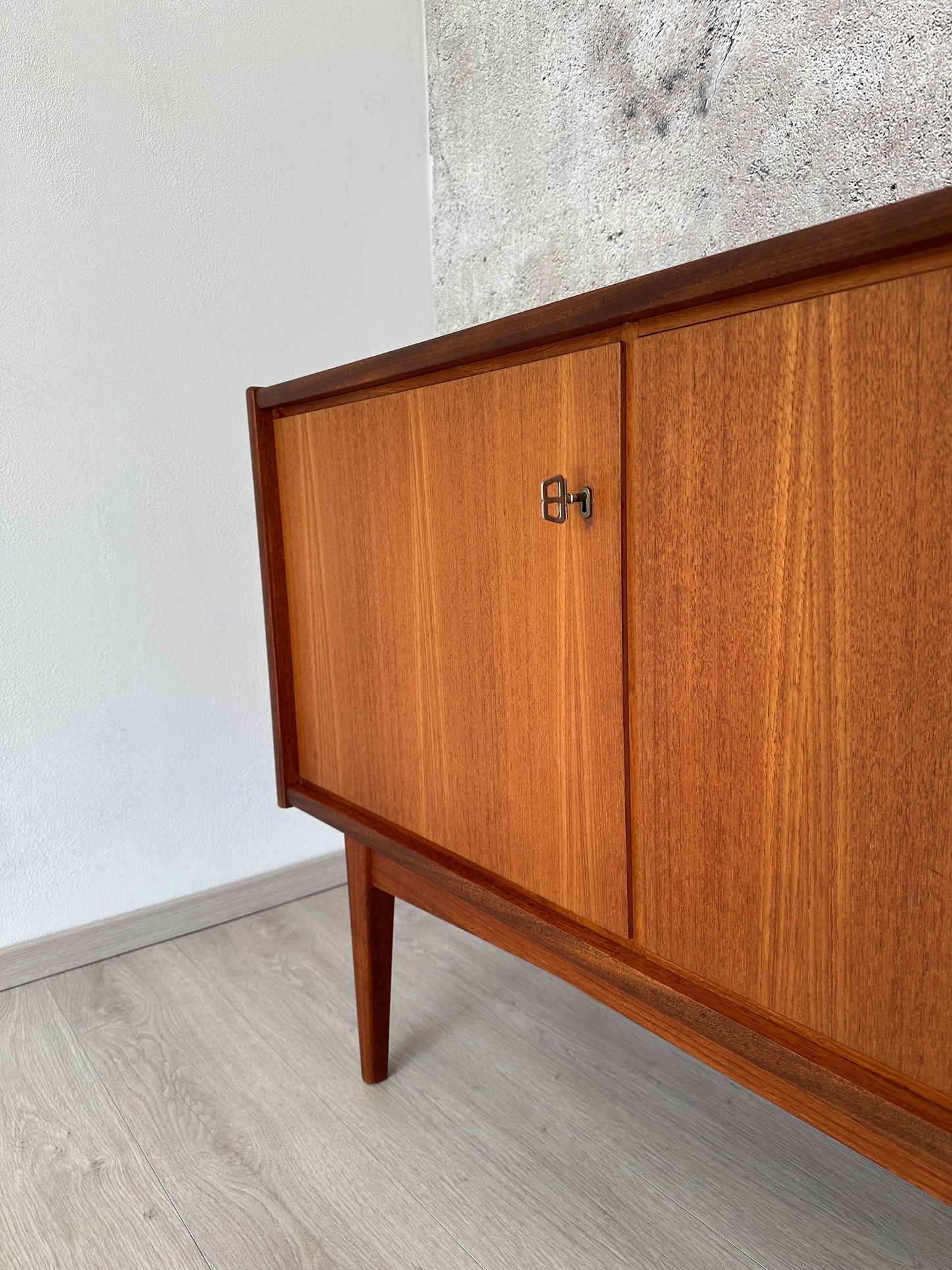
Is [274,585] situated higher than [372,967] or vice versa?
[274,585]

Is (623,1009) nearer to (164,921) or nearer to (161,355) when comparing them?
(164,921)

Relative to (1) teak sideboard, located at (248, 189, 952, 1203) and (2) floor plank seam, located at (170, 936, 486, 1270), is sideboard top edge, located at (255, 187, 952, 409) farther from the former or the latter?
(2) floor plank seam, located at (170, 936, 486, 1270)

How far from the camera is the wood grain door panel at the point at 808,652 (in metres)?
0.48

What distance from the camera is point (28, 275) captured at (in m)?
1.33

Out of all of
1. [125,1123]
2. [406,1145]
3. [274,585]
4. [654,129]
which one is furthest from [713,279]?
[125,1123]

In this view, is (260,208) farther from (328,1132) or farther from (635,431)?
(328,1132)

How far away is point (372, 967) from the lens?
3.59ft

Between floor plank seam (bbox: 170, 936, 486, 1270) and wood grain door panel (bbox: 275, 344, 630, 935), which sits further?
floor plank seam (bbox: 170, 936, 486, 1270)

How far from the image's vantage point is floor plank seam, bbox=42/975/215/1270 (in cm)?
89

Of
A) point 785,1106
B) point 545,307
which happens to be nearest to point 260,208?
point 545,307

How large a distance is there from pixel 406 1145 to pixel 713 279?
937 mm

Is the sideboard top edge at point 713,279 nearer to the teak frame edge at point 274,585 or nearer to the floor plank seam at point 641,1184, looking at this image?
the teak frame edge at point 274,585

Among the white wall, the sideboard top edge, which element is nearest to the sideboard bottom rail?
the sideboard top edge

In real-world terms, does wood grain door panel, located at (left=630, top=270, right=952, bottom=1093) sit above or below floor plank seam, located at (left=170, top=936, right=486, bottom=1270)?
above
